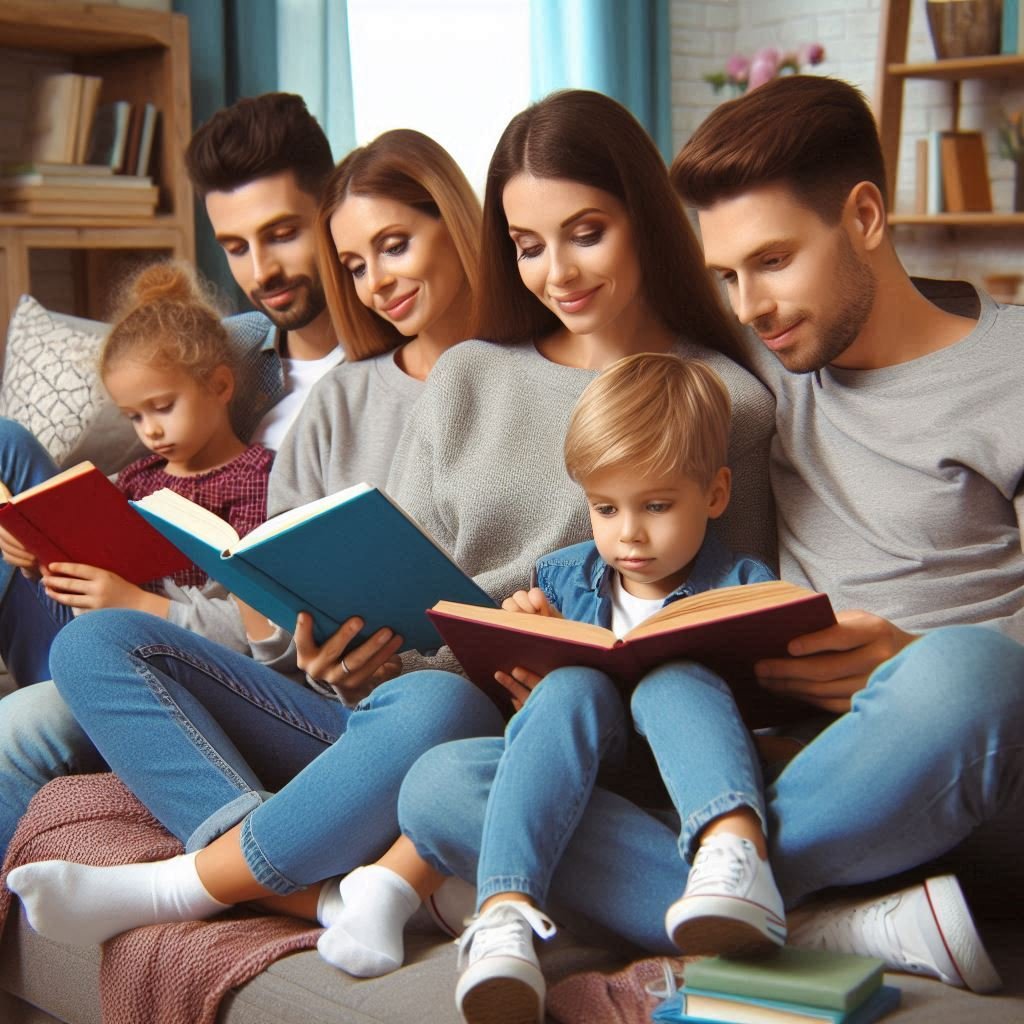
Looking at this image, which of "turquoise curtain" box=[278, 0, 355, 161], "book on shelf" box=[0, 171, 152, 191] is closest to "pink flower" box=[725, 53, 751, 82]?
"turquoise curtain" box=[278, 0, 355, 161]

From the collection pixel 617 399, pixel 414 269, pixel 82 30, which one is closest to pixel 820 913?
pixel 617 399

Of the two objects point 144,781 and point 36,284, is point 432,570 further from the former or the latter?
point 36,284

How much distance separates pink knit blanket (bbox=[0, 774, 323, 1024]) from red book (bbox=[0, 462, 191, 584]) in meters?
0.40

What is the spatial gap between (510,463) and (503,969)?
0.79 meters

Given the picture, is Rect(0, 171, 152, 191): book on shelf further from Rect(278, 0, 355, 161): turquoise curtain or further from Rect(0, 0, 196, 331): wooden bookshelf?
Rect(278, 0, 355, 161): turquoise curtain

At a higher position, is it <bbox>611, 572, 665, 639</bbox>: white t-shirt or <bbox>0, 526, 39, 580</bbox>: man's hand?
<bbox>611, 572, 665, 639</bbox>: white t-shirt

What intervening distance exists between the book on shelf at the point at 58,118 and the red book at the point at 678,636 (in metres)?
2.57

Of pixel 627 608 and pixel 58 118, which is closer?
pixel 627 608

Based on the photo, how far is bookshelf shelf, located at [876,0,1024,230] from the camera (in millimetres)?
4273

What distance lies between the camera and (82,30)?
3.46m

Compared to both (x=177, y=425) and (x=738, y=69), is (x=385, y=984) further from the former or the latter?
(x=738, y=69)

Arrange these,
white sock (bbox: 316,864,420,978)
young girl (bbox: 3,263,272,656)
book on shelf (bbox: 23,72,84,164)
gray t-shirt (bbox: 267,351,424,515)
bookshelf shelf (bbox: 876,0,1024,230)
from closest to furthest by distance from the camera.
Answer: white sock (bbox: 316,864,420,978), gray t-shirt (bbox: 267,351,424,515), young girl (bbox: 3,263,272,656), book on shelf (bbox: 23,72,84,164), bookshelf shelf (bbox: 876,0,1024,230)

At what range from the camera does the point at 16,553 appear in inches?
78.0

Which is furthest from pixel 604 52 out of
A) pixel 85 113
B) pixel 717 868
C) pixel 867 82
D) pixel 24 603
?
pixel 717 868
